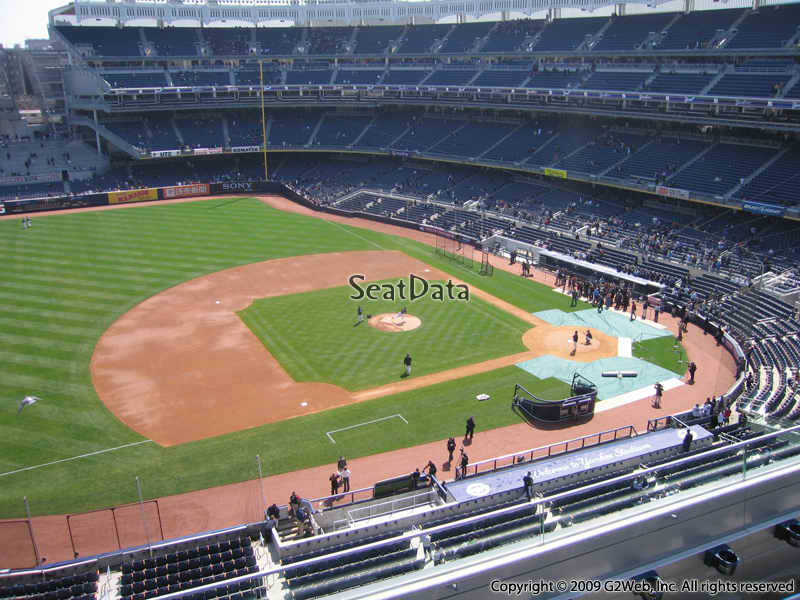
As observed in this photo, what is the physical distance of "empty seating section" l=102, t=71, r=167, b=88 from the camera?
71125 mm

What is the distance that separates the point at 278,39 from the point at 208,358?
64209 mm

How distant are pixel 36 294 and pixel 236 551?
95.0 feet

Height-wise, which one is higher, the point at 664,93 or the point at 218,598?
the point at 664,93

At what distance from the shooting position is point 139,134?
71.7 meters

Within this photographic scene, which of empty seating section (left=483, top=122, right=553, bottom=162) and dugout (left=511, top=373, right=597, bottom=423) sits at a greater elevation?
empty seating section (left=483, top=122, right=553, bottom=162)

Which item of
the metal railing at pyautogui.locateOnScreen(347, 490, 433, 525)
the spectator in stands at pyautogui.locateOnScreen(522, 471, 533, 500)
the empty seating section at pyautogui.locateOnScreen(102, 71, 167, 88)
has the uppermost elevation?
the empty seating section at pyautogui.locateOnScreen(102, 71, 167, 88)

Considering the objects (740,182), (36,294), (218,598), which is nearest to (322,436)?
(218,598)

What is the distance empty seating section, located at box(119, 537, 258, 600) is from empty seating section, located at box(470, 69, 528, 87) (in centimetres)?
5731

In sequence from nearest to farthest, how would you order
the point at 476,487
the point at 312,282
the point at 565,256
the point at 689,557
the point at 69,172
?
the point at 689,557, the point at 476,487, the point at 312,282, the point at 565,256, the point at 69,172

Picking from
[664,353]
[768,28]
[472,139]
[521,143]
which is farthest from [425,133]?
[664,353]

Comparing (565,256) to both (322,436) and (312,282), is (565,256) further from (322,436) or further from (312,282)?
(322,436)

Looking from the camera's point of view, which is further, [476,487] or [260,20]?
[260,20]

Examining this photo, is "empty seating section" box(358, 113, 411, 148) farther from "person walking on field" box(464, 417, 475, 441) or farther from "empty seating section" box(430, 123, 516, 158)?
"person walking on field" box(464, 417, 475, 441)

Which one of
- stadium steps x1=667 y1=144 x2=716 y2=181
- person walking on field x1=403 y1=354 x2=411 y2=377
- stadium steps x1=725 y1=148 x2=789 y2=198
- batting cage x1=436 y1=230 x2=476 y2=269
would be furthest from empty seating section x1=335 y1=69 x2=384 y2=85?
person walking on field x1=403 y1=354 x2=411 y2=377
